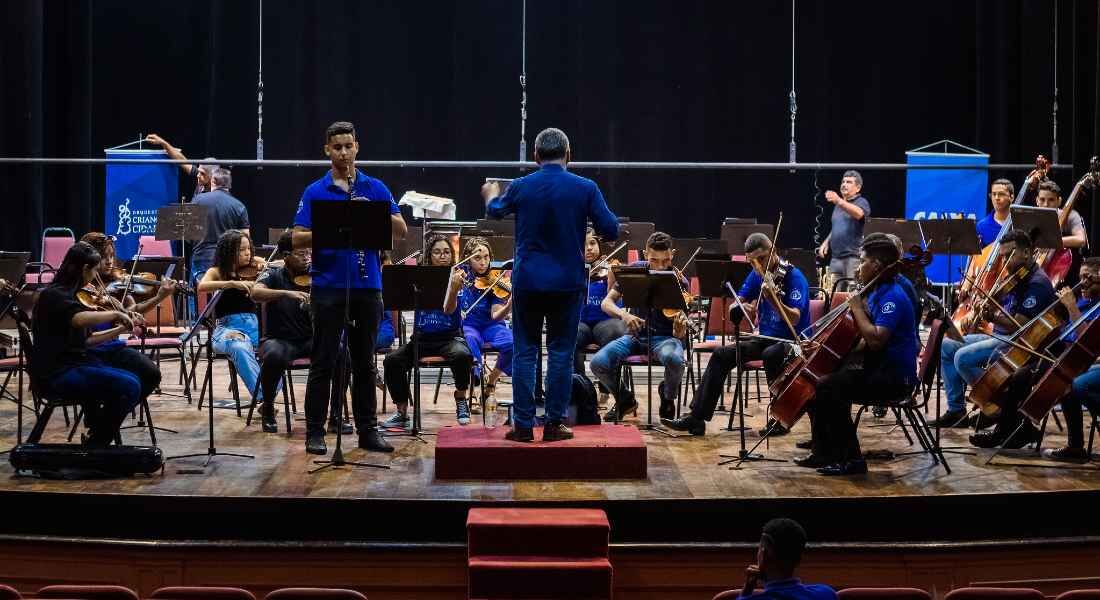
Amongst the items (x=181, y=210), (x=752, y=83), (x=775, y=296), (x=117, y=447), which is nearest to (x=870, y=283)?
(x=775, y=296)

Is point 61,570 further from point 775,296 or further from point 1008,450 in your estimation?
point 1008,450

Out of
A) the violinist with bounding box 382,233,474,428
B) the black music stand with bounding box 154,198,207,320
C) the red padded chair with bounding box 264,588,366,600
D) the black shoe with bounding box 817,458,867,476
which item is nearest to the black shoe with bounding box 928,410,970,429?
the black shoe with bounding box 817,458,867,476

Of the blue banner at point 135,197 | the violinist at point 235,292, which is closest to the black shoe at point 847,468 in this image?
the violinist at point 235,292

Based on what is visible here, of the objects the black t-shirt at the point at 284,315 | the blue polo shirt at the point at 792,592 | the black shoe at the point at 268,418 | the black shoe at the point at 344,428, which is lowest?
the blue polo shirt at the point at 792,592

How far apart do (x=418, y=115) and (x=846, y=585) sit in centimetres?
978

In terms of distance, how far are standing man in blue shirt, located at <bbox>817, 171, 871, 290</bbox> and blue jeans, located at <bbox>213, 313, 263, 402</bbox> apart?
190 inches

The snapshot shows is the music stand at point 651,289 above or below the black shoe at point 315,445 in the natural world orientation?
above

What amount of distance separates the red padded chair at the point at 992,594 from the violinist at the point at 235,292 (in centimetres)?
457

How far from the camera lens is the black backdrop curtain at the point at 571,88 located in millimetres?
13969

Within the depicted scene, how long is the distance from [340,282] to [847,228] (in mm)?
5481

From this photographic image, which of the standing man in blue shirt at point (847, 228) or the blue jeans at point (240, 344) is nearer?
the blue jeans at point (240, 344)

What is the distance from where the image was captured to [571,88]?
14.2 meters

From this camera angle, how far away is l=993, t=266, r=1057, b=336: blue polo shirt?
6.77 m

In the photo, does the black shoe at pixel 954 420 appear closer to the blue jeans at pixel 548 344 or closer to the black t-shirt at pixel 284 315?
the blue jeans at pixel 548 344
